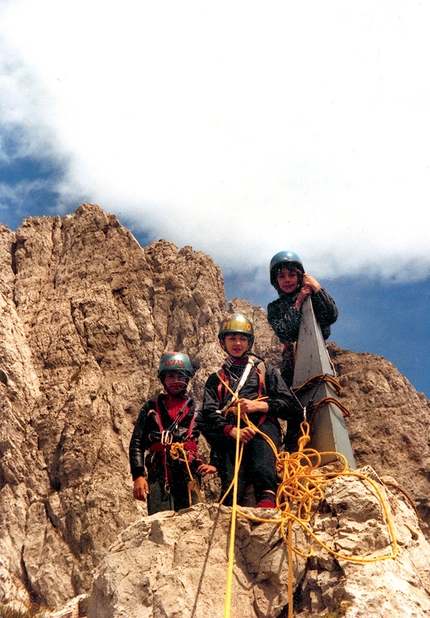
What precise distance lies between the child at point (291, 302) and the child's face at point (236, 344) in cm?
74

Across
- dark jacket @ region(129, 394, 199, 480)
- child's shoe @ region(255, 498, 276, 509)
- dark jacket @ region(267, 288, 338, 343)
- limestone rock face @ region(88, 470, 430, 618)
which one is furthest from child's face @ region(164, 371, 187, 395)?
limestone rock face @ region(88, 470, 430, 618)

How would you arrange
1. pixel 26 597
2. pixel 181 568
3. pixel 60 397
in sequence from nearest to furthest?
pixel 181 568 → pixel 26 597 → pixel 60 397

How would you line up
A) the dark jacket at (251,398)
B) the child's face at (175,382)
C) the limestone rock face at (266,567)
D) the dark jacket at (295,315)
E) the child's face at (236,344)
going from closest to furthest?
the limestone rock face at (266,567)
the dark jacket at (251,398)
the child's face at (236,344)
the dark jacket at (295,315)
the child's face at (175,382)

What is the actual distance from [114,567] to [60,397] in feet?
54.6

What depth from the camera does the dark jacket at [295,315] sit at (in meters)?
7.50

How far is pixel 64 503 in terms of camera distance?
17938 mm

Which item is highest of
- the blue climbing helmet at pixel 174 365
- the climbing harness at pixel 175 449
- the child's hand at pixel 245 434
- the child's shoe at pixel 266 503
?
the blue climbing helmet at pixel 174 365

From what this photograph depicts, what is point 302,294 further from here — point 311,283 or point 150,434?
point 150,434

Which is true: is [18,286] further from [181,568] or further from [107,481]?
[181,568]

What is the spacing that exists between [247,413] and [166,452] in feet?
4.85

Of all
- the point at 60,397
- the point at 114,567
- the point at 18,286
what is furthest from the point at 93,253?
the point at 114,567

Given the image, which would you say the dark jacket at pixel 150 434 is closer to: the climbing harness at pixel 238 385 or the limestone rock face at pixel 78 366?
the climbing harness at pixel 238 385

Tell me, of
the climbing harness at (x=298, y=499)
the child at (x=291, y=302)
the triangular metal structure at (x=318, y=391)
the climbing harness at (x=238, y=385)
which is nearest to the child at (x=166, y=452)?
the climbing harness at (x=238, y=385)

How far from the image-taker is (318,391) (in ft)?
21.5
